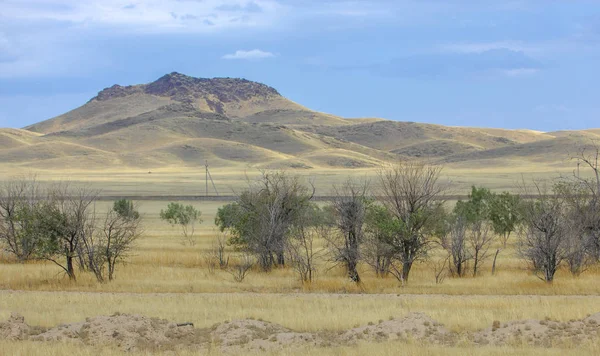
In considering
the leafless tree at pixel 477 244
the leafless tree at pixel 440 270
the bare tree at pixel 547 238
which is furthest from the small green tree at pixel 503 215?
the bare tree at pixel 547 238

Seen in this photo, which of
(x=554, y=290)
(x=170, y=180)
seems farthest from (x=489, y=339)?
(x=170, y=180)

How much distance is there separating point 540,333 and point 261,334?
5793 millimetres

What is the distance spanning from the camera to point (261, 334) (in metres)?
15.7

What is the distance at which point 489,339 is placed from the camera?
15250 mm

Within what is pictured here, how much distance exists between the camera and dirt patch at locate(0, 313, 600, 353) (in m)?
15.0

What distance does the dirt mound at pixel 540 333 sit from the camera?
1491 cm

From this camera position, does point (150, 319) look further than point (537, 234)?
No

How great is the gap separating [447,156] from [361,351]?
181277 millimetres

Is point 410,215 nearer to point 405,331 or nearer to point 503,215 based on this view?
point 405,331

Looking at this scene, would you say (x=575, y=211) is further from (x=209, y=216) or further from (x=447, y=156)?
(x=447, y=156)

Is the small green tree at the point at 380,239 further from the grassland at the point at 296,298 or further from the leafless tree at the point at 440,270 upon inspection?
the leafless tree at the point at 440,270

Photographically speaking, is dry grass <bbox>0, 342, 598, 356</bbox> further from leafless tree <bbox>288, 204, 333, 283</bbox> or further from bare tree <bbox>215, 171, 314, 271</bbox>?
bare tree <bbox>215, 171, 314, 271</bbox>

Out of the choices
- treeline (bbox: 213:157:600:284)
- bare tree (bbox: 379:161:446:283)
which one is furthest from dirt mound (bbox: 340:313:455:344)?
bare tree (bbox: 379:161:446:283)

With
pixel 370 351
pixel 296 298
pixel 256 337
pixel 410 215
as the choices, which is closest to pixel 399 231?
pixel 410 215
